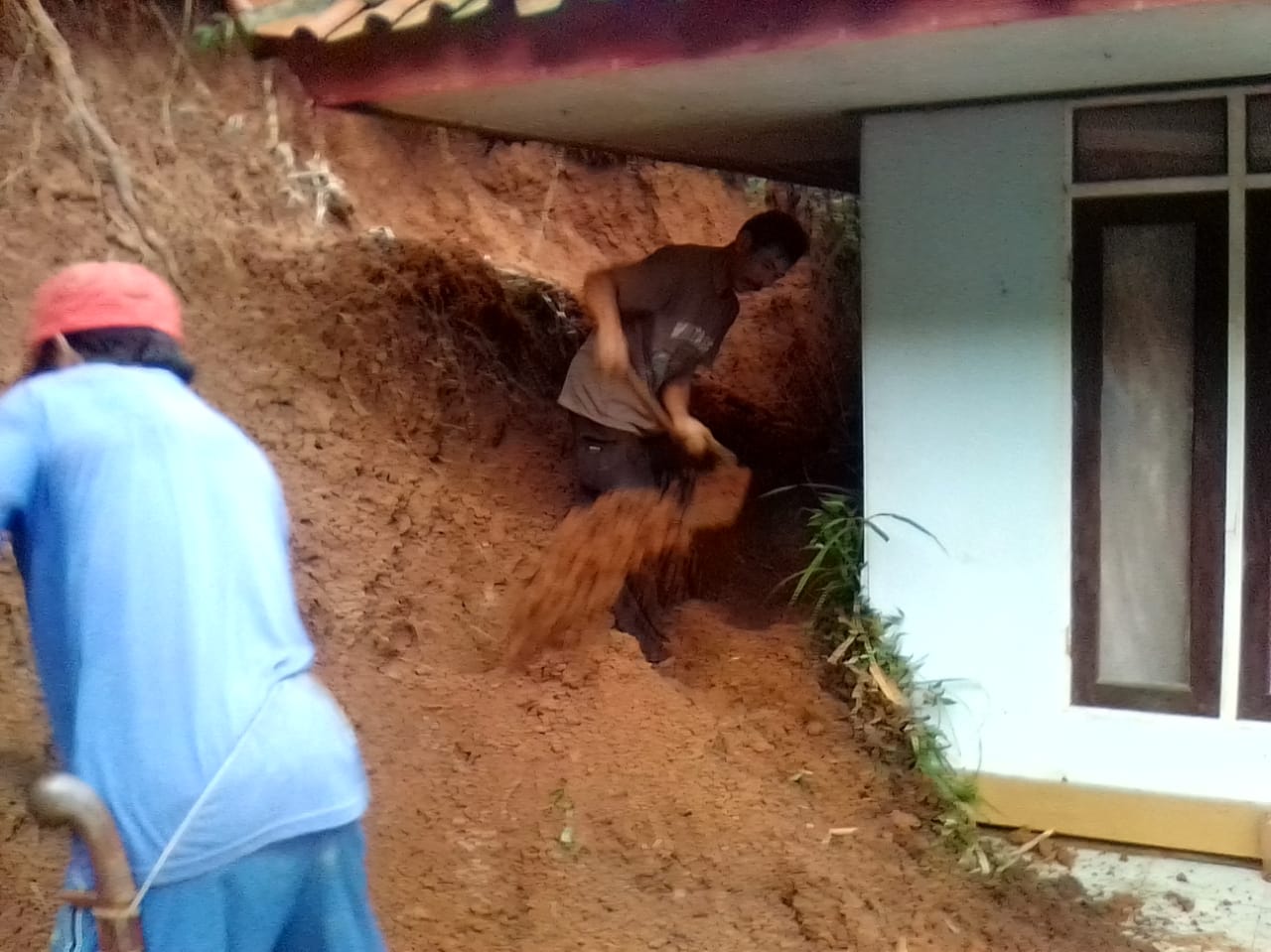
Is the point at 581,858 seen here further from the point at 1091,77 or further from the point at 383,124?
the point at 383,124

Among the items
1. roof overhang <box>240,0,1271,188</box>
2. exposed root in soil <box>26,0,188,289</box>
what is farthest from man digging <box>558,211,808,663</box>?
exposed root in soil <box>26,0,188,289</box>

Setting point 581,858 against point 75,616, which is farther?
point 581,858

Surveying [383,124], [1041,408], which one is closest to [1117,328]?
[1041,408]

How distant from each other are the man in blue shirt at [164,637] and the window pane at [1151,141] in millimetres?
2946

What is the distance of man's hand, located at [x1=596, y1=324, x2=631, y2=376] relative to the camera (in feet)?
14.8

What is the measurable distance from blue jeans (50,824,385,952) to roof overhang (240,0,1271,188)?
2233 mm

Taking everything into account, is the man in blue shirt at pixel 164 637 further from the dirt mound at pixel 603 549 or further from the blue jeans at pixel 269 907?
the dirt mound at pixel 603 549

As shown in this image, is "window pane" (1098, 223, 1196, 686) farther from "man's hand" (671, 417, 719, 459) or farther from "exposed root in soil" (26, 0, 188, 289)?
"exposed root in soil" (26, 0, 188, 289)

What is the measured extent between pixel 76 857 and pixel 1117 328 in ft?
10.9

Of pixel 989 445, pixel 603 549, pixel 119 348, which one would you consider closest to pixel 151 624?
pixel 119 348

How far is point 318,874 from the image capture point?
2.00 meters

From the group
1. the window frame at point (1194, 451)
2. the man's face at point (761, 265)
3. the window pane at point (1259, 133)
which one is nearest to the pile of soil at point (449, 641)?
the window frame at point (1194, 451)

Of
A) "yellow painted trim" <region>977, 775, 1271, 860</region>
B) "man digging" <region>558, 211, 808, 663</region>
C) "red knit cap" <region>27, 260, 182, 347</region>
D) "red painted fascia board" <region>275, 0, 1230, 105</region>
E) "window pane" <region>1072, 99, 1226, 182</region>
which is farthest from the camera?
"man digging" <region>558, 211, 808, 663</region>

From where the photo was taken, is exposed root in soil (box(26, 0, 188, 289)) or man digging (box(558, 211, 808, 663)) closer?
exposed root in soil (box(26, 0, 188, 289))
